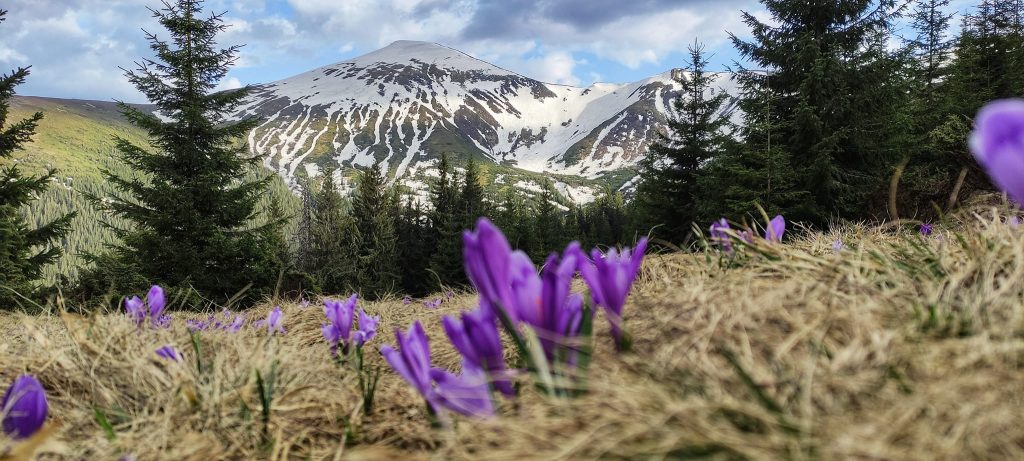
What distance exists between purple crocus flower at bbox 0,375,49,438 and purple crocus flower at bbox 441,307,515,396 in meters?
0.86

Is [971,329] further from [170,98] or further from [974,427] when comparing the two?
[170,98]

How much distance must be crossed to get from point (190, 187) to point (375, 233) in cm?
2411

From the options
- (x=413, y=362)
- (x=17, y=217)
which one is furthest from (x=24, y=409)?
(x=17, y=217)

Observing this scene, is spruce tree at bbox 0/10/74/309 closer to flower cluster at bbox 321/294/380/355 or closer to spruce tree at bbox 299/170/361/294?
flower cluster at bbox 321/294/380/355

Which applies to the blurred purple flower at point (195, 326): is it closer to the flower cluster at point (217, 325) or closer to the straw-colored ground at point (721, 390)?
the flower cluster at point (217, 325)

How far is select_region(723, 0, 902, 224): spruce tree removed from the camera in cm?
1375

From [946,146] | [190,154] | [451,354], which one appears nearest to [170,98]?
[190,154]

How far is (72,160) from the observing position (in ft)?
532

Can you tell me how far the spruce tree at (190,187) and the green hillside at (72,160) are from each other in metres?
103

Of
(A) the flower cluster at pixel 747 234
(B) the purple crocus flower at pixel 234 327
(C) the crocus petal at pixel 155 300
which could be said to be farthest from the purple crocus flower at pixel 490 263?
(C) the crocus petal at pixel 155 300

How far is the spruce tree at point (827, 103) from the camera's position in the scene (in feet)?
45.1

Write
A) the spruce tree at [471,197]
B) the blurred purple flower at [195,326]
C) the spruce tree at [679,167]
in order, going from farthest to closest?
1. the spruce tree at [471,197]
2. the spruce tree at [679,167]
3. the blurred purple flower at [195,326]

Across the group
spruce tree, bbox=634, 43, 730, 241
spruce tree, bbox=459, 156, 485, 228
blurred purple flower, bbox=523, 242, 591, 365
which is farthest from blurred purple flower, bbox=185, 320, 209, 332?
spruce tree, bbox=459, 156, 485, 228

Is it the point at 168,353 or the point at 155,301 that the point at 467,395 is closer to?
the point at 168,353
